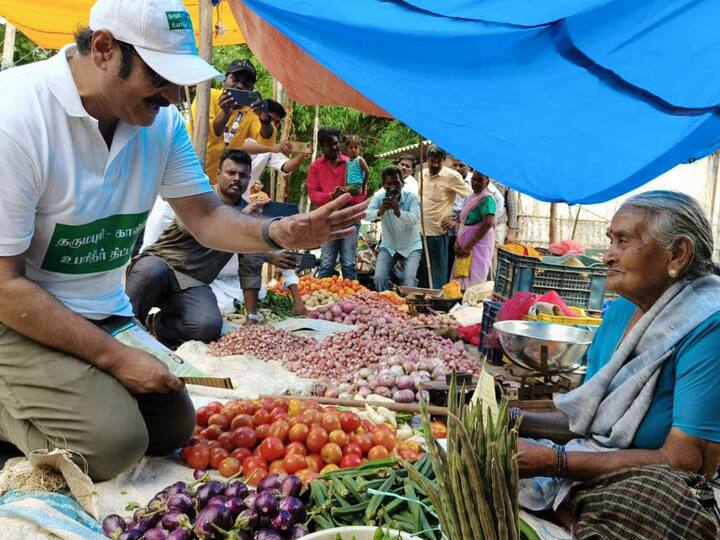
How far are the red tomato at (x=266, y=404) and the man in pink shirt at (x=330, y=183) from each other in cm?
448

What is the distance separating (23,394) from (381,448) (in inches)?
52.4

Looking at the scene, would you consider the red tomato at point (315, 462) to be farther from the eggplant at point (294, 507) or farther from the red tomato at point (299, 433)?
the eggplant at point (294, 507)

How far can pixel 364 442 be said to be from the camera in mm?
2537

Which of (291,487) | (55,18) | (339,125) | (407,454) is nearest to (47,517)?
(291,487)


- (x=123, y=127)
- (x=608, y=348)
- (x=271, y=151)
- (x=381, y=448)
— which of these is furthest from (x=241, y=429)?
(x=271, y=151)

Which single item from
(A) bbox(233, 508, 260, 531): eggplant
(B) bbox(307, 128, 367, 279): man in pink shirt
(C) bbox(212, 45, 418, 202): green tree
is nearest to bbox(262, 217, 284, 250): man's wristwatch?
(A) bbox(233, 508, 260, 531): eggplant

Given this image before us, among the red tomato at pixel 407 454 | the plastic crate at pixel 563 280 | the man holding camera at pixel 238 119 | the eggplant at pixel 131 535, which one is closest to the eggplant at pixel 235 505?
the eggplant at pixel 131 535

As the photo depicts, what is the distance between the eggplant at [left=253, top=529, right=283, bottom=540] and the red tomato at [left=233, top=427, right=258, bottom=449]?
2.61 ft

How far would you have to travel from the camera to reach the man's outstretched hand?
7.44 feet

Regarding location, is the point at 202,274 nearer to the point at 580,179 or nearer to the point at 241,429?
the point at 241,429

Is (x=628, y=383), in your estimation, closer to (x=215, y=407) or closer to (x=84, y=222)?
(x=215, y=407)

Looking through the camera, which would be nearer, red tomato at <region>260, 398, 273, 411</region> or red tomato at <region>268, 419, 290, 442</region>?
red tomato at <region>268, 419, 290, 442</region>

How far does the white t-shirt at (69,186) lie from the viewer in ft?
6.88

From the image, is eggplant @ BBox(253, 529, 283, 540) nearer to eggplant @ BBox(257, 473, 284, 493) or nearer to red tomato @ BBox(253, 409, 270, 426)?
eggplant @ BBox(257, 473, 284, 493)
